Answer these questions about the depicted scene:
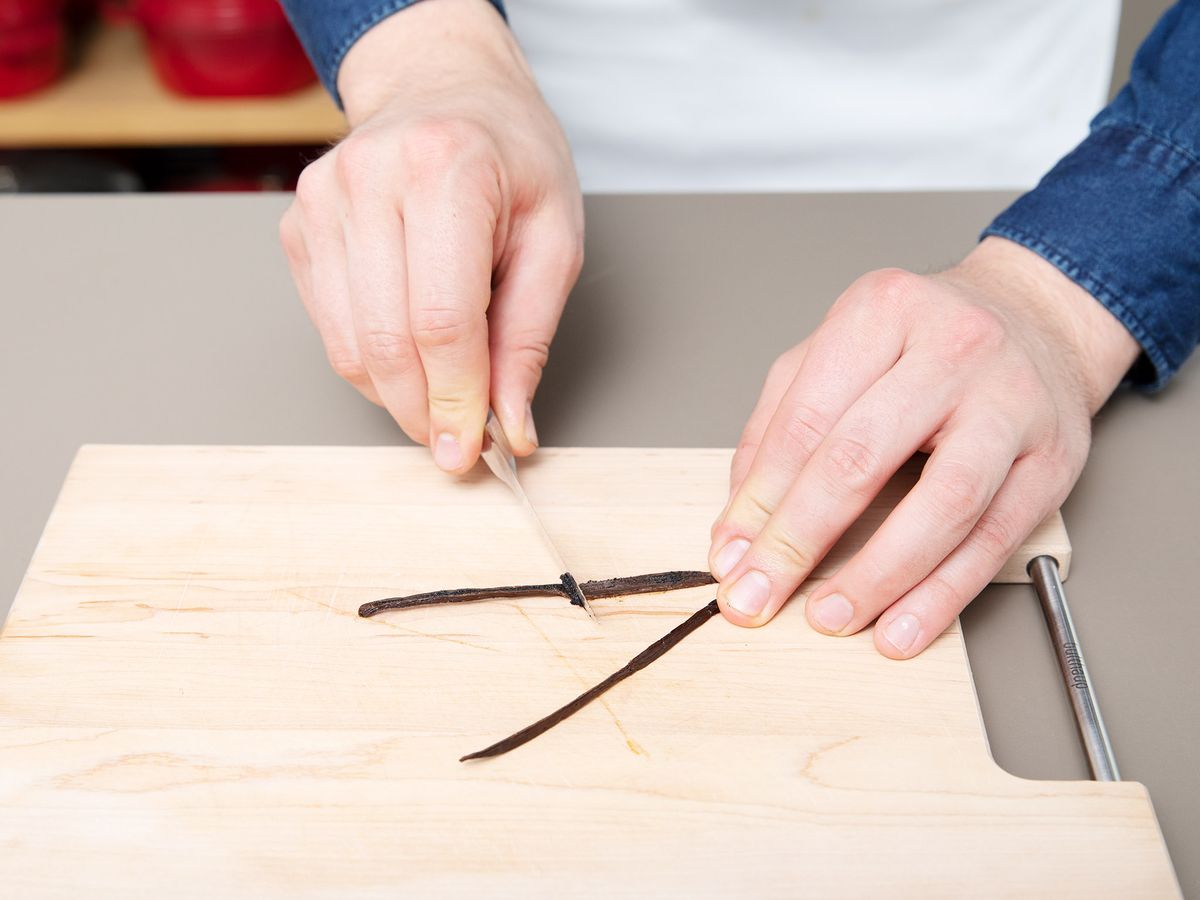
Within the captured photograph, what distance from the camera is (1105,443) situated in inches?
56.1

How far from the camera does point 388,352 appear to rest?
125cm

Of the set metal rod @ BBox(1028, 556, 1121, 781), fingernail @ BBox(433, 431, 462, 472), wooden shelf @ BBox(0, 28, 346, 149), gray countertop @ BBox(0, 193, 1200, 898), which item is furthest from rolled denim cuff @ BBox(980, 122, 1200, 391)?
wooden shelf @ BBox(0, 28, 346, 149)

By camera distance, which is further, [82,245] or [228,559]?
[82,245]

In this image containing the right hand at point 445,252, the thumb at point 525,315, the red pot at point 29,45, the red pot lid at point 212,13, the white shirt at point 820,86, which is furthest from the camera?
the red pot at point 29,45

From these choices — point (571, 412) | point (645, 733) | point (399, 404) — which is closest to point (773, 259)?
point (571, 412)

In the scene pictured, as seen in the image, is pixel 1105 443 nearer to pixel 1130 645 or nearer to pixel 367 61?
pixel 1130 645

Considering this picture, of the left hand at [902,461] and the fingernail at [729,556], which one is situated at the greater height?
the left hand at [902,461]

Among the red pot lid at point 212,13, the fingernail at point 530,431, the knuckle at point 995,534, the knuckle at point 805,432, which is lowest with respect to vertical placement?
the red pot lid at point 212,13

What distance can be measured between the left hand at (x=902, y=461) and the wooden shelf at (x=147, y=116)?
2056mm

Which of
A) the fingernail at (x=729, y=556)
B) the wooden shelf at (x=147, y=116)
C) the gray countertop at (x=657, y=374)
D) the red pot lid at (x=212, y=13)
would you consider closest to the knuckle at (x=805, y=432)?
the fingernail at (x=729, y=556)

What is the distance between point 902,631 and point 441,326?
1.86ft

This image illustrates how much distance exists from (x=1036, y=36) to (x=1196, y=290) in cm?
72

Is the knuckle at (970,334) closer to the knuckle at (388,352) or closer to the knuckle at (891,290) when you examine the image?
the knuckle at (891,290)

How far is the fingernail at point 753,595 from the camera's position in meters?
1.16
